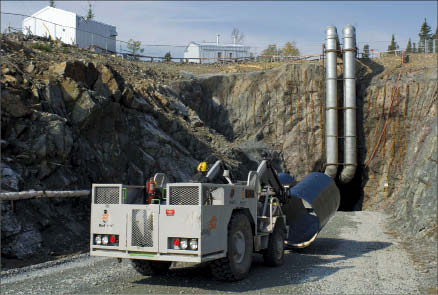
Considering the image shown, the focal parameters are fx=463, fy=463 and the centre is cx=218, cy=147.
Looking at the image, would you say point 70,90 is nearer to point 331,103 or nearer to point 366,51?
point 331,103

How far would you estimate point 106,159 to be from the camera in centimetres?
1738

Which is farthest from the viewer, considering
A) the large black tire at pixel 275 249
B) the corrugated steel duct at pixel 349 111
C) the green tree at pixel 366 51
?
the green tree at pixel 366 51

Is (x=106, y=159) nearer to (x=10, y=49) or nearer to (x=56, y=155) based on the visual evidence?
(x=56, y=155)

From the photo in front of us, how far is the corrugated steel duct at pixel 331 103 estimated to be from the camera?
31.7 m

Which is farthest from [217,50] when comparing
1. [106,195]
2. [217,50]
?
[106,195]

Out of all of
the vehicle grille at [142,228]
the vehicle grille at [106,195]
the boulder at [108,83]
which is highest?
the boulder at [108,83]

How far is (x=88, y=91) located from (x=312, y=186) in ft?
29.8

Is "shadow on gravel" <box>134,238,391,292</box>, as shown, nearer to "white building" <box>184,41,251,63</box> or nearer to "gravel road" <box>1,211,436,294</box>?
"gravel road" <box>1,211,436,294</box>

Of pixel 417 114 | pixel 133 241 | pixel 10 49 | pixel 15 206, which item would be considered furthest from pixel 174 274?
pixel 417 114

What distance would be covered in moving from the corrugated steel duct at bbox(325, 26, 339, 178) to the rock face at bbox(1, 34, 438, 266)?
4.75 ft

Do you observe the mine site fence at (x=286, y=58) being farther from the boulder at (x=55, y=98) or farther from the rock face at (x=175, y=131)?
the boulder at (x=55, y=98)

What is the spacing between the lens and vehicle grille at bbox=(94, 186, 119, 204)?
884cm

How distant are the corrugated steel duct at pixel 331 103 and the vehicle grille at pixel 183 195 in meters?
24.9

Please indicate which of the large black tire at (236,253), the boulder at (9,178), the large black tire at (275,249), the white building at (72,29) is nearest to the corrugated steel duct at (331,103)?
the white building at (72,29)
